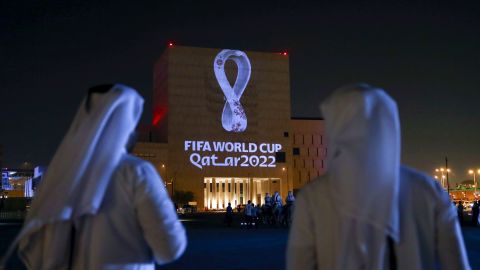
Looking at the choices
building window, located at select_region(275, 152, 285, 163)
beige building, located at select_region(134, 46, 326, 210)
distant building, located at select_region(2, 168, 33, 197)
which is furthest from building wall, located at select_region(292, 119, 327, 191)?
distant building, located at select_region(2, 168, 33, 197)

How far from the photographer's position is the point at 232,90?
299ft

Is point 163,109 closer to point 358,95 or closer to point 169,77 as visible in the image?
point 169,77

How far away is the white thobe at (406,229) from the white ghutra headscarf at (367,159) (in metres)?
0.08

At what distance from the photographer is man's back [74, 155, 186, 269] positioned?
2.95 meters

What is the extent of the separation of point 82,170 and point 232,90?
88.4 m

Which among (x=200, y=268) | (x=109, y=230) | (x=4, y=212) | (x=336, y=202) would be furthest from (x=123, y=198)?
(x=4, y=212)

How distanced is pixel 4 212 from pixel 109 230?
51.7 meters

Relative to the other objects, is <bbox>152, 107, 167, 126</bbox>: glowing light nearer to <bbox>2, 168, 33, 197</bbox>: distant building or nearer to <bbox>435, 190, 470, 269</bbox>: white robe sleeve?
<bbox>2, 168, 33, 197</bbox>: distant building

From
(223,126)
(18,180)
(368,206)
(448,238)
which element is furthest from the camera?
(18,180)

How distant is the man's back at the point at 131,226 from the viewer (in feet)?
9.66

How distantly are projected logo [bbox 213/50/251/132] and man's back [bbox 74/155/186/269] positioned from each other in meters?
87.0

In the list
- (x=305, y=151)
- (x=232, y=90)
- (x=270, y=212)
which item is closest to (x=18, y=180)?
(x=232, y=90)

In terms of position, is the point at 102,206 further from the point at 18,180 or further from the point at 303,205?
the point at 18,180

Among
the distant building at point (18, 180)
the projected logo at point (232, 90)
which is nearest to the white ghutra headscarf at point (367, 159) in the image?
the projected logo at point (232, 90)
